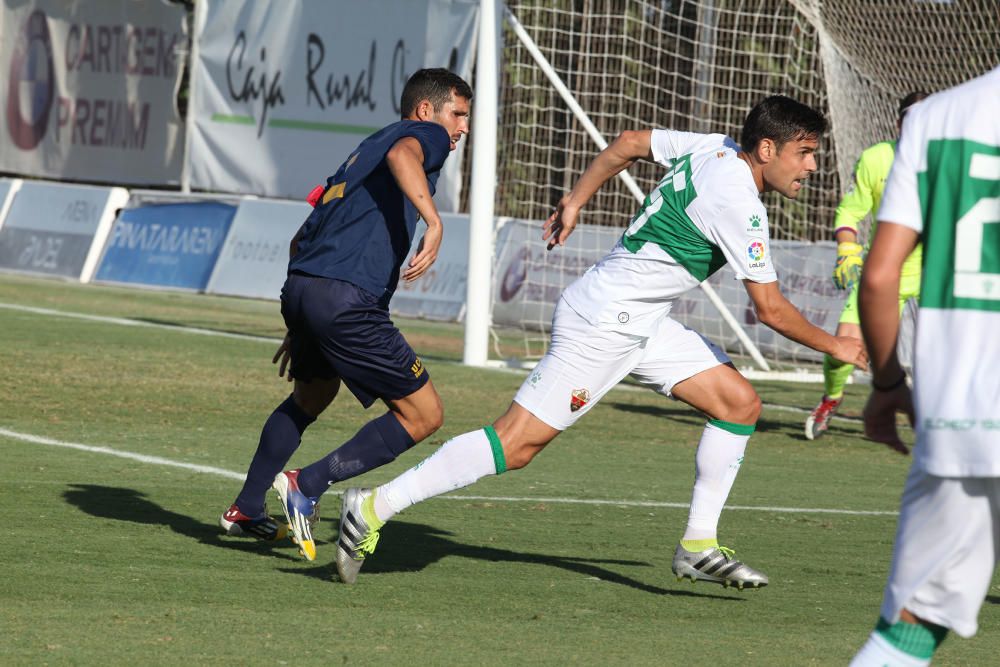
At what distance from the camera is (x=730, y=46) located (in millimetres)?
17438

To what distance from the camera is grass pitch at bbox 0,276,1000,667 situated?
4.94 m

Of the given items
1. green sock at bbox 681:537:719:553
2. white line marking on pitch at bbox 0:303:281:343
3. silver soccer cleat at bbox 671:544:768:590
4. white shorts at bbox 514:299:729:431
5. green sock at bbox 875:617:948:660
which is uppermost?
white shorts at bbox 514:299:729:431

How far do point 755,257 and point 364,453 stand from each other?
158 centimetres

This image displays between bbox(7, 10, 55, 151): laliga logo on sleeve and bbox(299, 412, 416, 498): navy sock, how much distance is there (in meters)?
23.8

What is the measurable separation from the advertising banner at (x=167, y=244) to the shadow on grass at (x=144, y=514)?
48.8 ft

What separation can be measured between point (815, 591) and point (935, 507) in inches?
113

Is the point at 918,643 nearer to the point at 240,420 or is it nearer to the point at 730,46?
the point at 240,420

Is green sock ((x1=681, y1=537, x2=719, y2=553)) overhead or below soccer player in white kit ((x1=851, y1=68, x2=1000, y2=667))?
below

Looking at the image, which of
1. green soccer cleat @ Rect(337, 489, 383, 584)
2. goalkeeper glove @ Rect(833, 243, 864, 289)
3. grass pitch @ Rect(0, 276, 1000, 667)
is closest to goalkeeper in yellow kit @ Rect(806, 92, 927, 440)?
goalkeeper glove @ Rect(833, 243, 864, 289)

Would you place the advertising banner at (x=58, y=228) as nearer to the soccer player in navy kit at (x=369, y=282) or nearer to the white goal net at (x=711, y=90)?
the white goal net at (x=711, y=90)

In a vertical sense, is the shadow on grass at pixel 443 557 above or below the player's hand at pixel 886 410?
below

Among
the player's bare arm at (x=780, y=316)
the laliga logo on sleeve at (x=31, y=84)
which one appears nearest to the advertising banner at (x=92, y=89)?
the laliga logo on sleeve at (x=31, y=84)

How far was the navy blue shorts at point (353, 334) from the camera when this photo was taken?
19.6 ft

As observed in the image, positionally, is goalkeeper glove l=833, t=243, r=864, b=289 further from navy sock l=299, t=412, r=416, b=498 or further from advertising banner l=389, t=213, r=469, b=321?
advertising banner l=389, t=213, r=469, b=321
